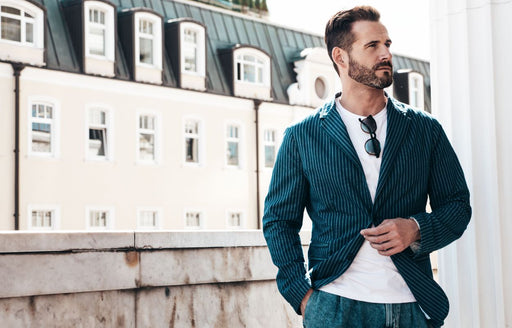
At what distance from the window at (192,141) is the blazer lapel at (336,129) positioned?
28825 mm

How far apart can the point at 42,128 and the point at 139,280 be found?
923 inches

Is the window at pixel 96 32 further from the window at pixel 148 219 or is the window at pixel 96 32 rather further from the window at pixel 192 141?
the window at pixel 148 219

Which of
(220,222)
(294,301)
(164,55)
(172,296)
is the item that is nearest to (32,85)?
(164,55)

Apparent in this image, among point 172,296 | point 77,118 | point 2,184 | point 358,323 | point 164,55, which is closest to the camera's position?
point 358,323

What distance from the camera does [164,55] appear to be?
105 feet

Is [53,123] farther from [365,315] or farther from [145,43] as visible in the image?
[365,315]

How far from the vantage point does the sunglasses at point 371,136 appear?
259 cm

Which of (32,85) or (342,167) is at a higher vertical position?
(32,85)

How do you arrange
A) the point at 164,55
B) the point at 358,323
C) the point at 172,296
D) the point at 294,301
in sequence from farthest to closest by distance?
the point at 164,55, the point at 172,296, the point at 294,301, the point at 358,323

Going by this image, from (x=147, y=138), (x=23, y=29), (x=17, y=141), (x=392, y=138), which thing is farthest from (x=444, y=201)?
(x=147, y=138)

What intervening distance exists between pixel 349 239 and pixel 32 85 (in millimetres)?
25431

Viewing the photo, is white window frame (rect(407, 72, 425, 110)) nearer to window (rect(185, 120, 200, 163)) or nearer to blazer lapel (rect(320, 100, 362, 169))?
window (rect(185, 120, 200, 163))

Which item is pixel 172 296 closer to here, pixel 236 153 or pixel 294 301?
pixel 294 301

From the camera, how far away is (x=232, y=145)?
3319cm
